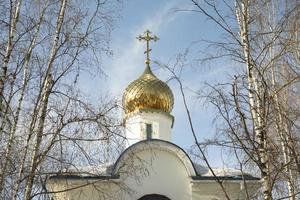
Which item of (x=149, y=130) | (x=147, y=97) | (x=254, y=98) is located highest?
(x=147, y=97)

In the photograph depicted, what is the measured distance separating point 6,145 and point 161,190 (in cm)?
593

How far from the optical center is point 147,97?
51.3 ft

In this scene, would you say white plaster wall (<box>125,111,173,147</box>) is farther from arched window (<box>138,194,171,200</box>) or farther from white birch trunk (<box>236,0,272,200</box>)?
white birch trunk (<box>236,0,272,200</box>)

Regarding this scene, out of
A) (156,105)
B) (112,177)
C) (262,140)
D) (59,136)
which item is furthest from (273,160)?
(156,105)

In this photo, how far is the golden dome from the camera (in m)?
15.6

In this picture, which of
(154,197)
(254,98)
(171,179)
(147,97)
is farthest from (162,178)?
(254,98)

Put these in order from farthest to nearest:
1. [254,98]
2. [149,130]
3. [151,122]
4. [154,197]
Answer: [149,130] → [151,122] → [154,197] → [254,98]

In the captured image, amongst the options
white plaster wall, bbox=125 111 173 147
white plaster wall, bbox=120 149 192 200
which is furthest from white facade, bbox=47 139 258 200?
white plaster wall, bbox=125 111 173 147

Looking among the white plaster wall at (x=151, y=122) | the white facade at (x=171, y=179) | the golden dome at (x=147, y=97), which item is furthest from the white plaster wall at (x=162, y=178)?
the golden dome at (x=147, y=97)

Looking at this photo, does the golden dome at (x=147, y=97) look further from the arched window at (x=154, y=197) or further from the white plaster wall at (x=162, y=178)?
the arched window at (x=154, y=197)

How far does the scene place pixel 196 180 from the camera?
11.8 m

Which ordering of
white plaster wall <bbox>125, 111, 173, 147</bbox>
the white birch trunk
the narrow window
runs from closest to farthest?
1. the white birch trunk
2. white plaster wall <bbox>125, 111, 173, 147</bbox>
3. the narrow window

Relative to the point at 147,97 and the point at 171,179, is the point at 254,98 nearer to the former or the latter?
the point at 171,179

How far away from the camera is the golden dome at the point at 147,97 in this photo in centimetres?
1560
